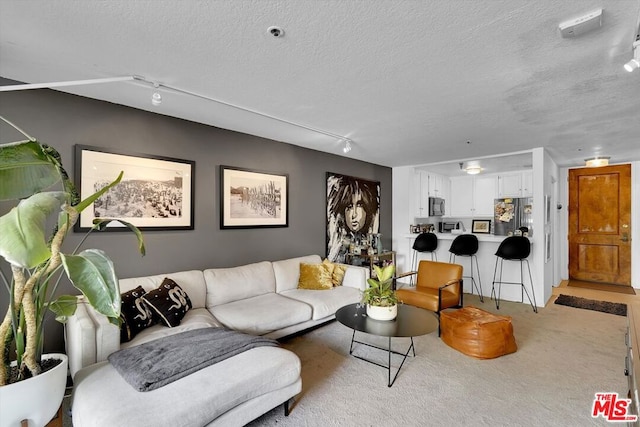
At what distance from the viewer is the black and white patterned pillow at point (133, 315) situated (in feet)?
7.33

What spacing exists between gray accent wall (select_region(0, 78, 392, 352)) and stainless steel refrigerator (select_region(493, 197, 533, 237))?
10.7 feet

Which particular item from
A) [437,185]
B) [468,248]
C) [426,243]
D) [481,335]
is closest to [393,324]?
[481,335]

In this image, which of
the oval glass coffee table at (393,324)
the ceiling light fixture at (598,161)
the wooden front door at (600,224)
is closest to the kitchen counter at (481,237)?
the ceiling light fixture at (598,161)

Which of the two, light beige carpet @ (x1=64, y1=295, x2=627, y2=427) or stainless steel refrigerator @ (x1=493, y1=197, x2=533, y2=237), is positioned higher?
stainless steel refrigerator @ (x1=493, y1=197, x2=533, y2=237)

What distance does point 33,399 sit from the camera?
1448 millimetres

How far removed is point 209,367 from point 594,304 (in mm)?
5606

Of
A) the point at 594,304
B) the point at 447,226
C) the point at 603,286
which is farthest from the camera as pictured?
the point at 447,226

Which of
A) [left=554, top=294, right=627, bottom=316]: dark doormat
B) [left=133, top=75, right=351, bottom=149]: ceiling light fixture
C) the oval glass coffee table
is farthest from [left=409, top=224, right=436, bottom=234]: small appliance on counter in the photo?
the oval glass coffee table

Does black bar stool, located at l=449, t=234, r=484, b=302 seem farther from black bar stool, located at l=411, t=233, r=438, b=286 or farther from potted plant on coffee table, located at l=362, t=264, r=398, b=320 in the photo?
potted plant on coffee table, located at l=362, t=264, r=398, b=320

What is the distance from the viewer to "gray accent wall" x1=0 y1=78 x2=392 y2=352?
2508 mm

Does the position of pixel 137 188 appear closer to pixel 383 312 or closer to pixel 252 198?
pixel 252 198

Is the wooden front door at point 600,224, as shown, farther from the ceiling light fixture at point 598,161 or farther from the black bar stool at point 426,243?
the black bar stool at point 426,243

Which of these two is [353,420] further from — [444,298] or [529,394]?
[444,298]

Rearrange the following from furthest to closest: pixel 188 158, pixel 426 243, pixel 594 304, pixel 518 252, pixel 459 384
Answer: pixel 426 243 < pixel 594 304 < pixel 518 252 < pixel 188 158 < pixel 459 384
